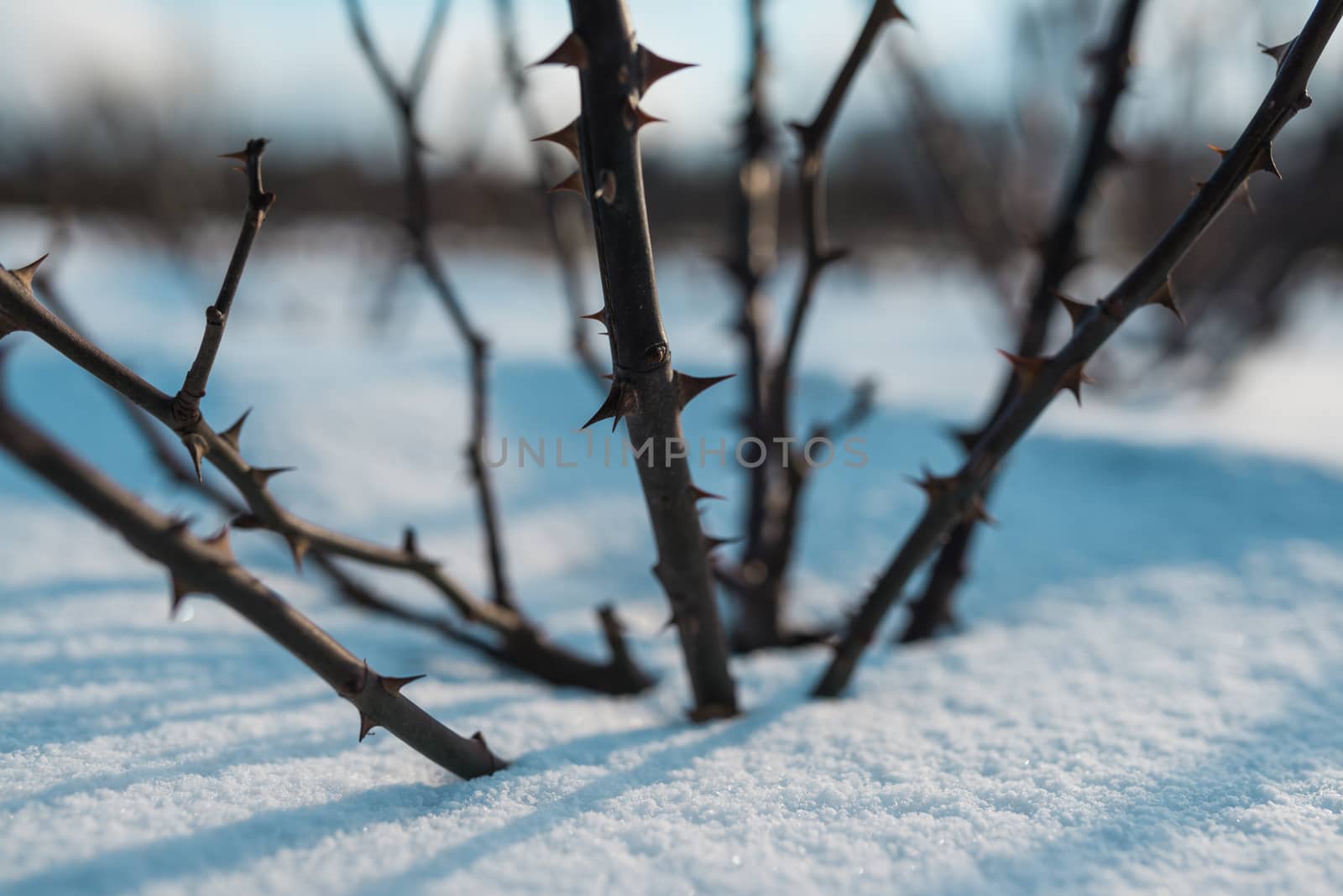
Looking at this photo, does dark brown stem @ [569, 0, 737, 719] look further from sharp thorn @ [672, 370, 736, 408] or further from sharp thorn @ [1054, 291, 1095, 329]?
sharp thorn @ [1054, 291, 1095, 329]

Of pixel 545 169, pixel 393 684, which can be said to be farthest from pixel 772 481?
pixel 393 684

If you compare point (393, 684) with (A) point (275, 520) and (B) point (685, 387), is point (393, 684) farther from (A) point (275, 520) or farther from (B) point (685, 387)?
(B) point (685, 387)

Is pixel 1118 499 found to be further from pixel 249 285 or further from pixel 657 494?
pixel 249 285

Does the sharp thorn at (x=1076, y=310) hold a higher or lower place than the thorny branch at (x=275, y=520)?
higher

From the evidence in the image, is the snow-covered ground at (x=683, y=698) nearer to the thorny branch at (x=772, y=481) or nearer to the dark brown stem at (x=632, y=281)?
the thorny branch at (x=772, y=481)

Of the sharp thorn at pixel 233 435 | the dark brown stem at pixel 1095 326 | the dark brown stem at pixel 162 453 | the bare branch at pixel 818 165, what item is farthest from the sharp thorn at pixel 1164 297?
the dark brown stem at pixel 162 453

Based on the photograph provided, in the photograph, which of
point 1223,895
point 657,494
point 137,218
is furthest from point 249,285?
point 1223,895
